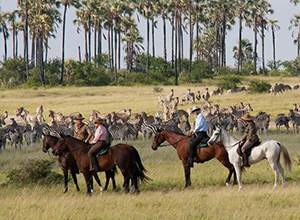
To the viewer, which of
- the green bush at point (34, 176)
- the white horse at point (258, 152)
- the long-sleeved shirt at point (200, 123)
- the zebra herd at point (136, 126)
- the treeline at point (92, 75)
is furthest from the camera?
the treeline at point (92, 75)

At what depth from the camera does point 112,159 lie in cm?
1602

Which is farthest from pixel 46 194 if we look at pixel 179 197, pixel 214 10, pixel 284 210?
pixel 214 10

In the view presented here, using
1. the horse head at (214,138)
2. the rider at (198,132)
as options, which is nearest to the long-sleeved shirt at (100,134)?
the rider at (198,132)

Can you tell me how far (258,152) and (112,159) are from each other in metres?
4.02

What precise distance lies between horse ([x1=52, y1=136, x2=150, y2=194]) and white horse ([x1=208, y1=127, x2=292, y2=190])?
2.30m

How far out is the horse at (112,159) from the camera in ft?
52.2

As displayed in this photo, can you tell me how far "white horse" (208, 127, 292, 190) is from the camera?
16.5 m

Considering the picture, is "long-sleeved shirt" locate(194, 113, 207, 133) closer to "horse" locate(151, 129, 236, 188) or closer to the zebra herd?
"horse" locate(151, 129, 236, 188)

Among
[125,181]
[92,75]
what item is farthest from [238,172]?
[92,75]

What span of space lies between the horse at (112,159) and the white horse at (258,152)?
2299 mm

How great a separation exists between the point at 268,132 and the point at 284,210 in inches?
875

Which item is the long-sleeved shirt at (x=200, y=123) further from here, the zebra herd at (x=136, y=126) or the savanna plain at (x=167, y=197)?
the zebra herd at (x=136, y=126)

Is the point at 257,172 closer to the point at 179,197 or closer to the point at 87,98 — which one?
the point at 179,197

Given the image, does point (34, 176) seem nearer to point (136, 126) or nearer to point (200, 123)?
point (200, 123)
